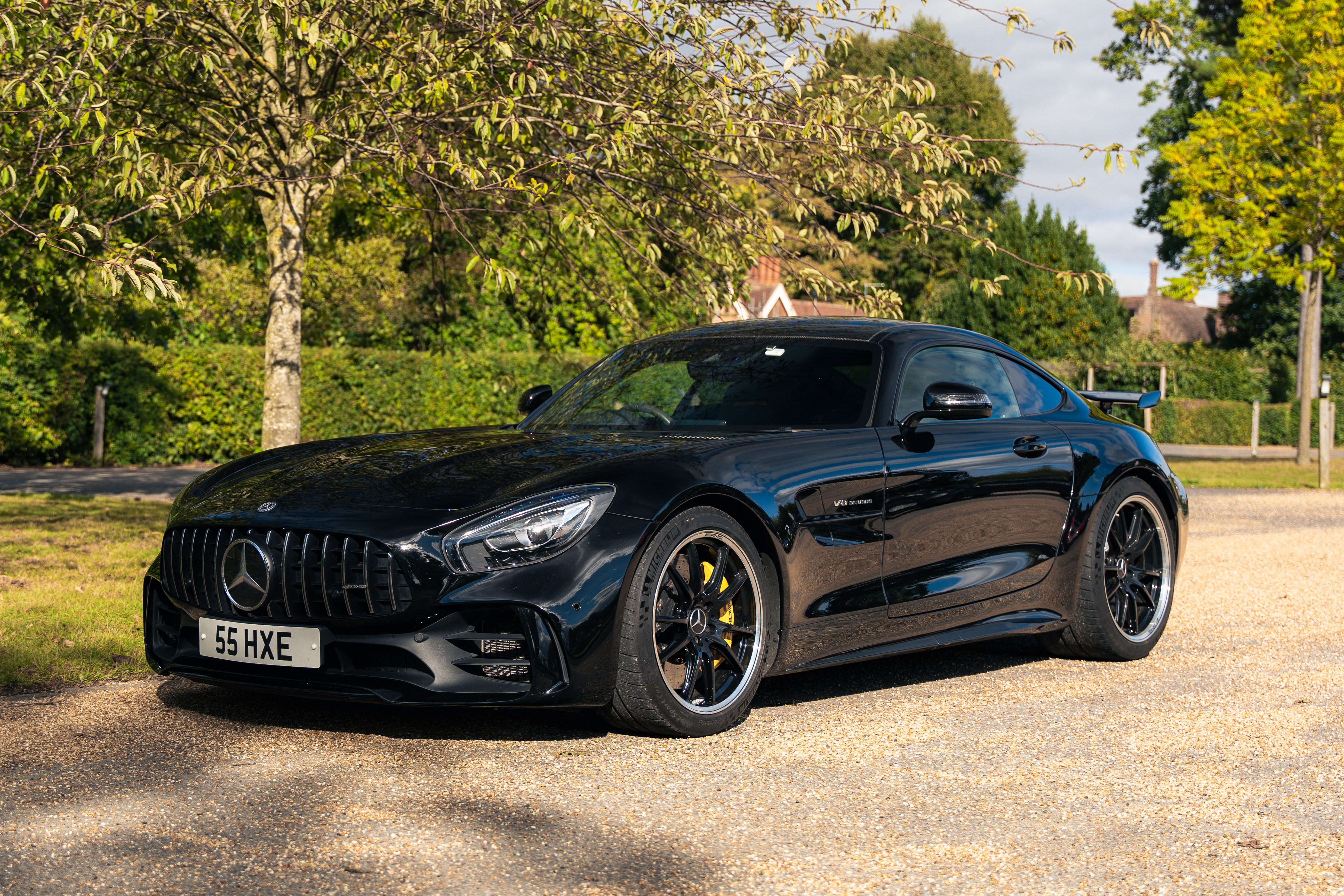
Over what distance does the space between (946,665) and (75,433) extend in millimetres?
15677

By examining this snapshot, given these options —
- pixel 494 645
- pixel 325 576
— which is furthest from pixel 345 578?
pixel 494 645

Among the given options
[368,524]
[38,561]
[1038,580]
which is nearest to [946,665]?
[1038,580]

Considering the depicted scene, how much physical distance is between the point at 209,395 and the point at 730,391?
15.8 meters

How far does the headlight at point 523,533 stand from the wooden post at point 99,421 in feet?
53.4

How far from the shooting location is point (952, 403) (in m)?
5.39

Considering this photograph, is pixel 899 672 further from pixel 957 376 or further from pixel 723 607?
pixel 723 607

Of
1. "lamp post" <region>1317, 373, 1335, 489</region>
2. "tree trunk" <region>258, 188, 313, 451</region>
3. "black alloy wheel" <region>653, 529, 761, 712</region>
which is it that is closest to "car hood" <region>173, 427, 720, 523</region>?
"black alloy wheel" <region>653, 529, 761, 712</region>

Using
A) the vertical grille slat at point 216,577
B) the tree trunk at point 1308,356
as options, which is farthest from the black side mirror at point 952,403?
the tree trunk at point 1308,356

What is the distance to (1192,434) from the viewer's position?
39.3 m

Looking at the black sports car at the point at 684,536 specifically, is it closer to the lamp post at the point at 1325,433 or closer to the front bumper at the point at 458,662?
the front bumper at the point at 458,662

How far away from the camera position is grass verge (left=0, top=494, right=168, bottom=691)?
19.3 feet

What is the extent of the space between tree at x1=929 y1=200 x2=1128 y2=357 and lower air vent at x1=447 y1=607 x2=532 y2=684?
43348 mm

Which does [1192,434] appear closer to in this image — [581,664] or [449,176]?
[449,176]

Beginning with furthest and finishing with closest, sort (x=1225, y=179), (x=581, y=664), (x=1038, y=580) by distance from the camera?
1. (x=1225, y=179)
2. (x=1038, y=580)
3. (x=581, y=664)
